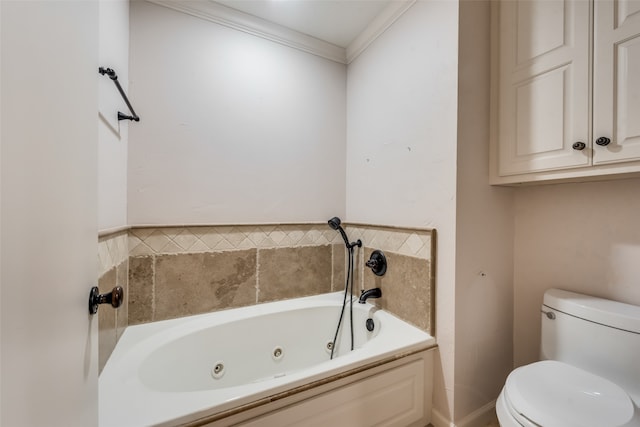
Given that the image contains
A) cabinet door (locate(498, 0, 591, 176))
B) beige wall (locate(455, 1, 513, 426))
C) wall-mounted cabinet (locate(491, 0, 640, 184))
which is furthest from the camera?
beige wall (locate(455, 1, 513, 426))

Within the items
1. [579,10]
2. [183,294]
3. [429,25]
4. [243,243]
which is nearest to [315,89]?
[429,25]

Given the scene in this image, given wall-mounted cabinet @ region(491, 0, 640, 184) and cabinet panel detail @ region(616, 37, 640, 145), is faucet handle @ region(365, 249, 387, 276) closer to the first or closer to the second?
wall-mounted cabinet @ region(491, 0, 640, 184)

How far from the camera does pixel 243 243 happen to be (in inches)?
67.9

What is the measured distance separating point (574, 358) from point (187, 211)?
216cm

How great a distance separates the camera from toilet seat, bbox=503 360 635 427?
0.85m

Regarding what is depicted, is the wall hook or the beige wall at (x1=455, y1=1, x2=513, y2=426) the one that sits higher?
the wall hook

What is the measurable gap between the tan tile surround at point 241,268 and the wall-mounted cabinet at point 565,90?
0.62 m

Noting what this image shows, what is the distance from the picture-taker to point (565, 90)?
3.59ft

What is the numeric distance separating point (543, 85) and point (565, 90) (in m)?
0.09

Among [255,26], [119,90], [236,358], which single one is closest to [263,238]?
[236,358]

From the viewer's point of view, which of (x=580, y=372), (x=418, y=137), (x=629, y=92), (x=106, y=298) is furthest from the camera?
(x=418, y=137)

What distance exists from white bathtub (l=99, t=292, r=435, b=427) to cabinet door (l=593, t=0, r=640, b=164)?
1138mm

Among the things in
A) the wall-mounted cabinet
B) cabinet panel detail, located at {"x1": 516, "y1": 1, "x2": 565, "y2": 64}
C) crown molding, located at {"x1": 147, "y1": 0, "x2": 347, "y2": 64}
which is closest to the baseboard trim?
the wall-mounted cabinet

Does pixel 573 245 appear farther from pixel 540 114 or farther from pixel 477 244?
pixel 540 114
